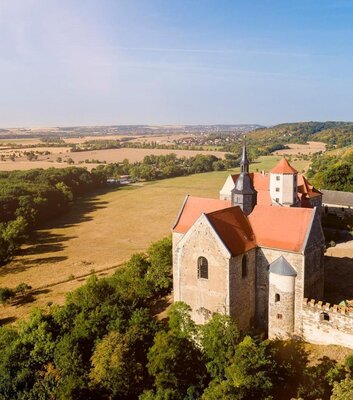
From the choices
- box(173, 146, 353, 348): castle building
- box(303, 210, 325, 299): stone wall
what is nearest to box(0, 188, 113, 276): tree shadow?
box(173, 146, 353, 348): castle building

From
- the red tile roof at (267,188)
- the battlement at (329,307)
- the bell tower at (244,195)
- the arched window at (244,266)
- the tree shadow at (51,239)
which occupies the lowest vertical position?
the tree shadow at (51,239)

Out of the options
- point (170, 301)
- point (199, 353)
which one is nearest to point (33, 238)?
point (170, 301)

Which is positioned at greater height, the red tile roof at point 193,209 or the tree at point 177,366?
the red tile roof at point 193,209

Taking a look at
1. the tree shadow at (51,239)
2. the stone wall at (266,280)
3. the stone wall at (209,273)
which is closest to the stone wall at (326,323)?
the stone wall at (266,280)

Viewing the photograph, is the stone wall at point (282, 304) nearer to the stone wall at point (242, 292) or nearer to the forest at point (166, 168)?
the stone wall at point (242, 292)

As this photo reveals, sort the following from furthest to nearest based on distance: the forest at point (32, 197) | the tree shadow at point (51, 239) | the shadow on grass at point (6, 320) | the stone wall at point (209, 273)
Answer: the forest at point (32, 197) < the tree shadow at point (51, 239) < the shadow on grass at point (6, 320) < the stone wall at point (209, 273)

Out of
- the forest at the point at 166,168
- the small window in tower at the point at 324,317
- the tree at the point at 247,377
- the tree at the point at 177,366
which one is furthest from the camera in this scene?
the forest at the point at 166,168

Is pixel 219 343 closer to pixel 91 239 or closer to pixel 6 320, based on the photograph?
pixel 6 320
